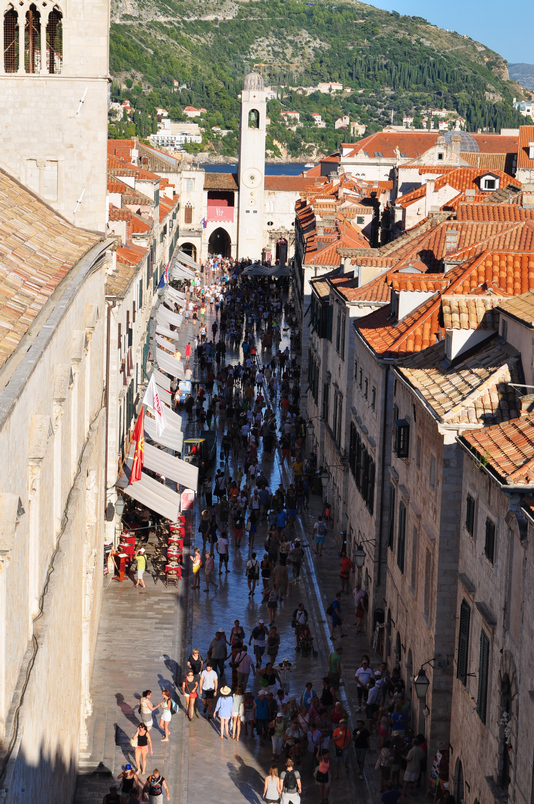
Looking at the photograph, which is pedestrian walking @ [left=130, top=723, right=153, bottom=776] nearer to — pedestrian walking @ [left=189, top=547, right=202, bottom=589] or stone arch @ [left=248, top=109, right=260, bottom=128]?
pedestrian walking @ [left=189, top=547, right=202, bottom=589]

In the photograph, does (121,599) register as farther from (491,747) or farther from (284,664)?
(491,747)

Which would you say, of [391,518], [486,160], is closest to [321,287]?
[391,518]

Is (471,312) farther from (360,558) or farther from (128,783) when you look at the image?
(128,783)

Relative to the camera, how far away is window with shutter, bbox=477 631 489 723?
1870cm

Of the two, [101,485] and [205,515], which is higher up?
[101,485]

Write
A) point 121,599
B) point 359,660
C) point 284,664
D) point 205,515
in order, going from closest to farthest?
point 284,664 → point 359,660 → point 121,599 → point 205,515

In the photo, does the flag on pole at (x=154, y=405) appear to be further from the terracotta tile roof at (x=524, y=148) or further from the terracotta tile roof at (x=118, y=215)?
the terracotta tile roof at (x=524, y=148)

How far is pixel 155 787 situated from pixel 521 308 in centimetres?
1029

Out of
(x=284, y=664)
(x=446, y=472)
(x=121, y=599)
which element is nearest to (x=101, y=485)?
(x=121, y=599)

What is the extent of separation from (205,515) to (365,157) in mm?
81762

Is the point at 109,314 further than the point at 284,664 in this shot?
Yes

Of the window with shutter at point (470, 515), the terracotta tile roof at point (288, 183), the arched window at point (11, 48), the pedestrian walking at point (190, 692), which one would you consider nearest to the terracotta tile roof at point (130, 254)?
the arched window at point (11, 48)

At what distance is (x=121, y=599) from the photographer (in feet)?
105

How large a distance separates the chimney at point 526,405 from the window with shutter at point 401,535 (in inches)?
235
